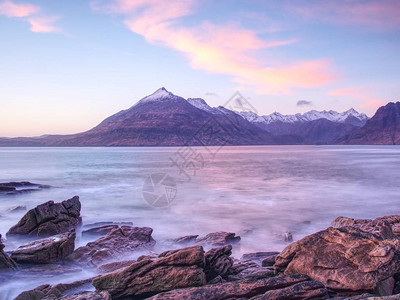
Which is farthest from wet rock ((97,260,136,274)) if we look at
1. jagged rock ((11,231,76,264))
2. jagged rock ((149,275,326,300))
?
jagged rock ((149,275,326,300))

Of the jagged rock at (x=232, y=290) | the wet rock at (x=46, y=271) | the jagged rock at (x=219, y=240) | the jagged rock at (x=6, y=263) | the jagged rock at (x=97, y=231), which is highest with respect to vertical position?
the jagged rock at (x=232, y=290)

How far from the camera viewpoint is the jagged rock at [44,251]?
10398 mm

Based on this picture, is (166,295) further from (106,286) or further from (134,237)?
(134,237)

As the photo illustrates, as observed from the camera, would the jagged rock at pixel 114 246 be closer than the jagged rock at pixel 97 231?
Yes

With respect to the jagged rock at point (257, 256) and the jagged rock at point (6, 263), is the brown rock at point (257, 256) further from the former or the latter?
the jagged rock at point (6, 263)

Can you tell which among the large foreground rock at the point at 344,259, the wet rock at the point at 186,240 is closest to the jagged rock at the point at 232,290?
the large foreground rock at the point at 344,259

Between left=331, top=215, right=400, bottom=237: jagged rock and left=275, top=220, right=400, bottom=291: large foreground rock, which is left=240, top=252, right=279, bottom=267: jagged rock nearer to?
left=275, top=220, right=400, bottom=291: large foreground rock

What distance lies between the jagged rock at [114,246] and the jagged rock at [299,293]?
6.23m

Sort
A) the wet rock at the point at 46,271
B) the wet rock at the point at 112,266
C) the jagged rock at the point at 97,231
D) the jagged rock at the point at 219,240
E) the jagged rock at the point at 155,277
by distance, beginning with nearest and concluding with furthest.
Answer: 1. the jagged rock at the point at 155,277
2. the wet rock at the point at 46,271
3. the wet rock at the point at 112,266
4. the jagged rock at the point at 219,240
5. the jagged rock at the point at 97,231

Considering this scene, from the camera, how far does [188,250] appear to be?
8.24 m

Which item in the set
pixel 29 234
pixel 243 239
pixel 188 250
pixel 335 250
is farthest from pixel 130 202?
pixel 335 250

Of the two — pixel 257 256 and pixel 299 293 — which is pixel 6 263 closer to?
pixel 257 256

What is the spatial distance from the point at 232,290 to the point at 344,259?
2902 mm

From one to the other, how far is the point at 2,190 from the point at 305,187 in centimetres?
2654
